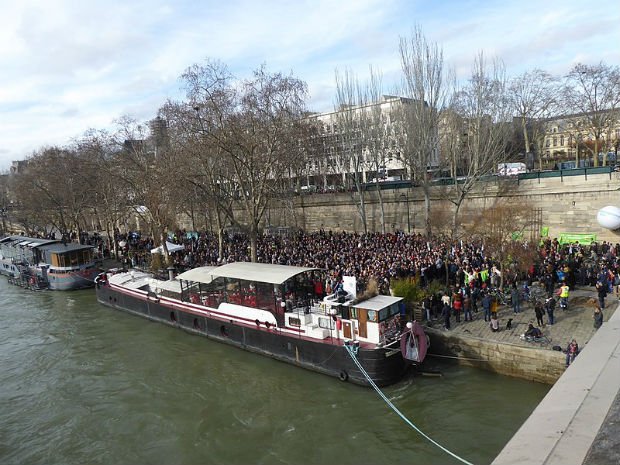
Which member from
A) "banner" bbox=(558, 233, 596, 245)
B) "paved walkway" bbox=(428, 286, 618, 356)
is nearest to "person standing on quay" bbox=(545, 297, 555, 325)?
"paved walkway" bbox=(428, 286, 618, 356)

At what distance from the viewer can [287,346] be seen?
1666 centimetres

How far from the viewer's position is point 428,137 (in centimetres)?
2955

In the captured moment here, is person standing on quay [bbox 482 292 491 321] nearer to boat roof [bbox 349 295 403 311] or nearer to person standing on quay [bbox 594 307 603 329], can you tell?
person standing on quay [bbox 594 307 603 329]

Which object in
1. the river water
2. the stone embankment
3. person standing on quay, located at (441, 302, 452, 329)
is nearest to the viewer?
the river water

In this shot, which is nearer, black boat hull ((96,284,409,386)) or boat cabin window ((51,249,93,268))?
black boat hull ((96,284,409,386))

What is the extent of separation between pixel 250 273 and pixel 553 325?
11.3 meters

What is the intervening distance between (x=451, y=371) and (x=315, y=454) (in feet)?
19.9

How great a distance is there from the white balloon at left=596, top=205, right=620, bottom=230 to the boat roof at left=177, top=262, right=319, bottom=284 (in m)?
17.2

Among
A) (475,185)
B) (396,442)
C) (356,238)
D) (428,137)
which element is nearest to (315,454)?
(396,442)

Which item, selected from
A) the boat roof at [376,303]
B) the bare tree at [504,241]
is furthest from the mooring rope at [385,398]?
the bare tree at [504,241]

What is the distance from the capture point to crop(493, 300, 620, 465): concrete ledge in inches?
247

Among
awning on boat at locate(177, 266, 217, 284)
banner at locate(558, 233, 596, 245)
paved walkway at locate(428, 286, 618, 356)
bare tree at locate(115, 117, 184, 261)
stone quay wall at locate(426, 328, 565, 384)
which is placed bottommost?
stone quay wall at locate(426, 328, 565, 384)

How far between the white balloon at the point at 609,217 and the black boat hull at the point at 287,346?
54.3 feet

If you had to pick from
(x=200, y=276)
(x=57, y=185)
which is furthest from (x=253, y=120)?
(x=57, y=185)
